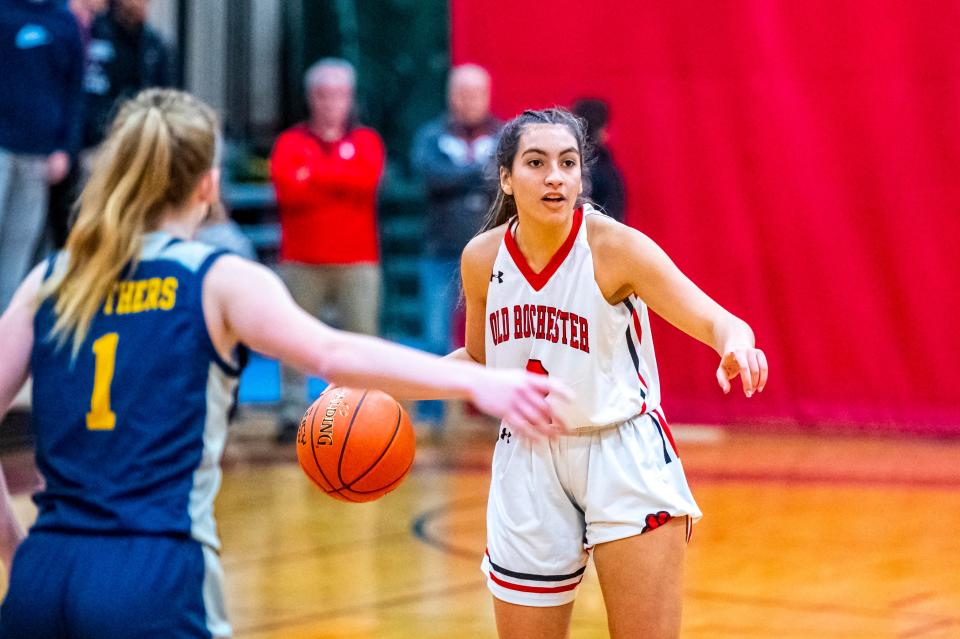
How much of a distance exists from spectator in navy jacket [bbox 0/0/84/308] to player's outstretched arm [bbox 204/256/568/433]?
20.9 ft

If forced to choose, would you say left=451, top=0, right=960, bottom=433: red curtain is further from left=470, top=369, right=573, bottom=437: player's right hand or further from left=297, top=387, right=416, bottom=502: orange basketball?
left=470, top=369, right=573, bottom=437: player's right hand

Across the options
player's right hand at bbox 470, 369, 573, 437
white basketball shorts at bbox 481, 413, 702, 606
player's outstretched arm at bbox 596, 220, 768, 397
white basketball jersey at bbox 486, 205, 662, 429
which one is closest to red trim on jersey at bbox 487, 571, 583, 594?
white basketball shorts at bbox 481, 413, 702, 606

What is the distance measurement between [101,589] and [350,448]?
57.1 inches

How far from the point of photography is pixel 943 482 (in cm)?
847

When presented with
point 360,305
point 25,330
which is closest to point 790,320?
point 360,305

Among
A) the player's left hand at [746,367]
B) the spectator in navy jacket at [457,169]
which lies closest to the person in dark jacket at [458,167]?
the spectator in navy jacket at [457,169]

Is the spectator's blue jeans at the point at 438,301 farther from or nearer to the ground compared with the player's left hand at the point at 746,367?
nearer to the ground

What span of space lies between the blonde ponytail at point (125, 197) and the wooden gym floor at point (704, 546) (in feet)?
9.44

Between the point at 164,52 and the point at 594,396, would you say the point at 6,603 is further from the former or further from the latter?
the point at 164,52

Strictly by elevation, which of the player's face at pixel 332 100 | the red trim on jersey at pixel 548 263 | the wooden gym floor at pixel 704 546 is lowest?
the wooden gym floor at pixel 704 546

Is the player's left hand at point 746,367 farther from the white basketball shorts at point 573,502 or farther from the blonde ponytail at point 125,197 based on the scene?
the blonde ponytail at point 125,197

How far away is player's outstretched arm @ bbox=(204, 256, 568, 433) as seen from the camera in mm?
2477

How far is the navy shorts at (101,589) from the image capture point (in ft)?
8.06

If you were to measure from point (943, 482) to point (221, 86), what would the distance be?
7.58 metres
